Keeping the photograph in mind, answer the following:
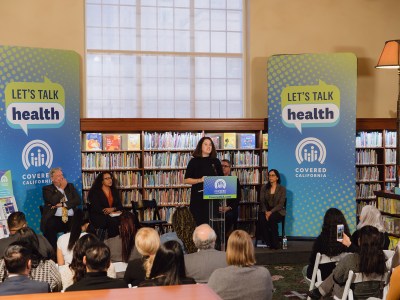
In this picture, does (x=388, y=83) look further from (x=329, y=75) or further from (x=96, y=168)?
(x=96, y=168)

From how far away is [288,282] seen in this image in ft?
26.8

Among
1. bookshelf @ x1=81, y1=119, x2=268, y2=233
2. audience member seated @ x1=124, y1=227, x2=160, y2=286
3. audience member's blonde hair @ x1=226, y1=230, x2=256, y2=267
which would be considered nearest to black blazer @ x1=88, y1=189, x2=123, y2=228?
bookshelf @ x1=81, y1=119, x2=268, y2=233

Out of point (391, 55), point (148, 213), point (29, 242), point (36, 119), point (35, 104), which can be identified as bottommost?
point (148, 213)

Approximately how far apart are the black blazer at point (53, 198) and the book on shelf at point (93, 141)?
916 mm

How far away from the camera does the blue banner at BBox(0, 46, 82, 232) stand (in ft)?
30.6

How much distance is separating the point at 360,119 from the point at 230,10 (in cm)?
313

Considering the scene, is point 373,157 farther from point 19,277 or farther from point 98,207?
point 19,277

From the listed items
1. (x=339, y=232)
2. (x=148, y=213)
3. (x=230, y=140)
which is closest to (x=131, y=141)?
(x=148, y=213)

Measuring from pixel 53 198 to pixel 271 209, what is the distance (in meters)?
3.39

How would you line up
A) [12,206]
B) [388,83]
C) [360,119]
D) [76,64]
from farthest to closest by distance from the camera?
[388,83] → [360,119] → [76,64] → [12,206]

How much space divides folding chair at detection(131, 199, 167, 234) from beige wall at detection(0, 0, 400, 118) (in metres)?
2.61

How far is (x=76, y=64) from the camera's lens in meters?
9.88

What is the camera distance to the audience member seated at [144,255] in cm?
481

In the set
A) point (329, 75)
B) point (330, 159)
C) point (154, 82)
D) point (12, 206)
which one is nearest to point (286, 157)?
point (330, 159)
